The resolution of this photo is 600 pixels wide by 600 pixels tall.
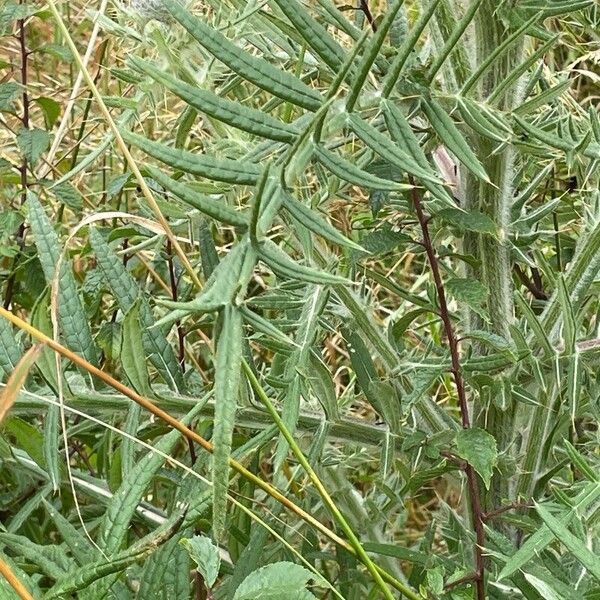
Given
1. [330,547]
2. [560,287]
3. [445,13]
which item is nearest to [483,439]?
[560,287]

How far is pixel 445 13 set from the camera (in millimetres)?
894

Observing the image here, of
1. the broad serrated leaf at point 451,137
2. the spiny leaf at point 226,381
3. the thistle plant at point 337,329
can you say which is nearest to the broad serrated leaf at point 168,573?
the thistle plant at point 337,329

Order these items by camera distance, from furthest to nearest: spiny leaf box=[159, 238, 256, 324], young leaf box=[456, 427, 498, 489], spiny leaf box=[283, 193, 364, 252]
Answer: young leaf box=[456, 427, 498, 489] → spiny leaf box=[283, 193, 364, 252] → spiny leaf box=[159, 238, 256, 324]

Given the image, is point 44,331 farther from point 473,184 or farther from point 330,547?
point 330,547

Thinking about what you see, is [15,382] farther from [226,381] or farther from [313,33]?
[313,33]

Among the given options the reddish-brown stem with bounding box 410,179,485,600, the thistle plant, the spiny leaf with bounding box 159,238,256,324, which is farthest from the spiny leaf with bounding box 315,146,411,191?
the reddish-brown stem with bounding box 410,179,485,600

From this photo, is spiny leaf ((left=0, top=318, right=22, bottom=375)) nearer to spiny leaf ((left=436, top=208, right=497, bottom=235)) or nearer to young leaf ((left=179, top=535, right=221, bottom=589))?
young leaf ((left=179, top=535, right=221, bottom=589))

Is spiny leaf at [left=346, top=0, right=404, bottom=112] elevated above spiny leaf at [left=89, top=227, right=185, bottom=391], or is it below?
above

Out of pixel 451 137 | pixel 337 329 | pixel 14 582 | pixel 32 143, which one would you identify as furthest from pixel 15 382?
pixel 32 143

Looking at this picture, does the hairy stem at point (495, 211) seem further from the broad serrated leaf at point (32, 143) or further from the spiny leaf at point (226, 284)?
the broad serrated leaf at point (32, 143)

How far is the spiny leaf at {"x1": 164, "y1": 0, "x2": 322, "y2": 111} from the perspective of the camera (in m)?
0.68

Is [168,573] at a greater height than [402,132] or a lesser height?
lesser

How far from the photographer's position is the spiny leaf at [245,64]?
2.22 feet

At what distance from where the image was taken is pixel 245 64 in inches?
27.0
